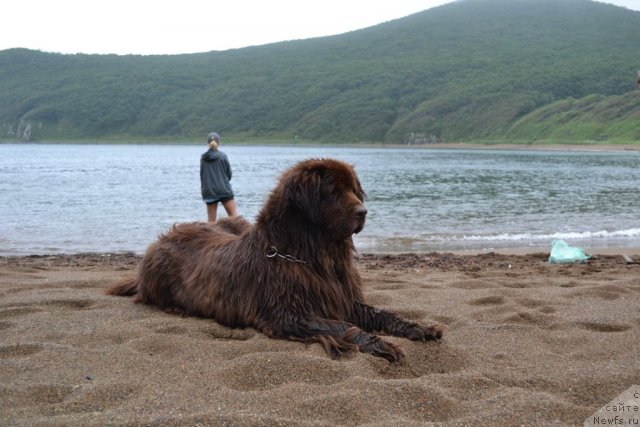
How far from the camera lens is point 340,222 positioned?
4.76 metres

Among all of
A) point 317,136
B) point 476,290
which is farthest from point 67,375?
point 317,136

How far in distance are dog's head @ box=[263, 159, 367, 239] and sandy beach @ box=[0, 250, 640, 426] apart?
97 centimetres

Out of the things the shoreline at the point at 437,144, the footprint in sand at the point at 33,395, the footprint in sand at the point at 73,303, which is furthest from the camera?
the shoreline at the point at 437,144

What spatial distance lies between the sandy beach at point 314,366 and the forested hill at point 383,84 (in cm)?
8013

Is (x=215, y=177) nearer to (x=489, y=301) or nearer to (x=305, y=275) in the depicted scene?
(x=489, y=301)

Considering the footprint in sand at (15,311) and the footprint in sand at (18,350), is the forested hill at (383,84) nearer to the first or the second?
the footprint in sand at (15,311)

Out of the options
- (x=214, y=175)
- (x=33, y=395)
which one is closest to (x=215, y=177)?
(x=214, y=175)

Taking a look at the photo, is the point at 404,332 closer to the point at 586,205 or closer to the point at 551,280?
the point at 551,280

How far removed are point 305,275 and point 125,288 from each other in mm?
2696

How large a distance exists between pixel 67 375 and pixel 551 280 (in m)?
6.17

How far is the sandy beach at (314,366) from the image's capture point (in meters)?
3.42

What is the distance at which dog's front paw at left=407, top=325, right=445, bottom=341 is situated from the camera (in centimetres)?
484

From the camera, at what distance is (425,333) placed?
15.9 feet

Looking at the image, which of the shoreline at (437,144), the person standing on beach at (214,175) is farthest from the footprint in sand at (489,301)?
the shoreline at (437,144)
